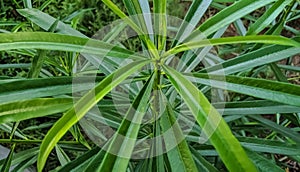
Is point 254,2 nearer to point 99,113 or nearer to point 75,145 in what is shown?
point 99,113

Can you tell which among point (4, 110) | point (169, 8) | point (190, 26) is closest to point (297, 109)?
point (190, 26)

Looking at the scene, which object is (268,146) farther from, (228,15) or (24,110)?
(24,110)

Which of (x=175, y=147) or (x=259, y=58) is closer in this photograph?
(x=175, y=147)

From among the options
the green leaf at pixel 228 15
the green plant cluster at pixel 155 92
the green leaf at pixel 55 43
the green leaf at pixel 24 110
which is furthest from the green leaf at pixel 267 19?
the green leaf at pixel 24 110

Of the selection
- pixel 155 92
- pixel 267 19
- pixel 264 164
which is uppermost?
pixel 267 19

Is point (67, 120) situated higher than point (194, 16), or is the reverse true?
point (194, 16)

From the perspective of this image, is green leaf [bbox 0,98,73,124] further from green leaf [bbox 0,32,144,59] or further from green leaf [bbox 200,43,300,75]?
green leaf [bbox 200,43,300,75]

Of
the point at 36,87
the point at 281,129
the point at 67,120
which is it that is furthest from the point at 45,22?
the point at 281,129
